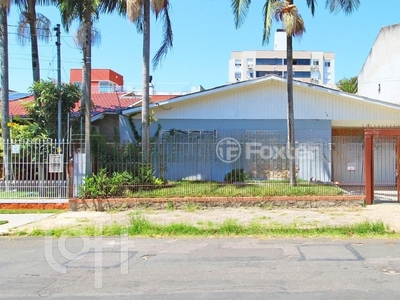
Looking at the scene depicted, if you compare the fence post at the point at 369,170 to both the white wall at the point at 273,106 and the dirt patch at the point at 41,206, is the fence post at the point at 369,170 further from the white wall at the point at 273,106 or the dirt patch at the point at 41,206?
the dirt patch at the point at 41,206

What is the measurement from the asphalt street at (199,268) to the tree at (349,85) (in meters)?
34.9

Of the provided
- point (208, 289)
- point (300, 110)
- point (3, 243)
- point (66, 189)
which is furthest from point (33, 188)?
point (300, 110)

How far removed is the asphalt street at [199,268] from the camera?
17.5 feet

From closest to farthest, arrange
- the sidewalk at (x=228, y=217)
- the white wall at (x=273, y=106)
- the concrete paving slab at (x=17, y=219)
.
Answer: the concrete paving slab at (x=17, y=219), the sidewalk at (x=228, y=217), the white wall at (x=273, y=106)

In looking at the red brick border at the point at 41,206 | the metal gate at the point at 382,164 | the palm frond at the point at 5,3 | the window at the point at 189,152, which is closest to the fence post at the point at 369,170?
the metal gate at the point at 382,164

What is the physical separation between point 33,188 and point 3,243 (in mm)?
4323

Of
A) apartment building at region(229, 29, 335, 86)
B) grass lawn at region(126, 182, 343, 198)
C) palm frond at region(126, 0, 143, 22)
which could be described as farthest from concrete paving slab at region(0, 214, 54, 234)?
apartment building at region(229, 29, 335, 86)

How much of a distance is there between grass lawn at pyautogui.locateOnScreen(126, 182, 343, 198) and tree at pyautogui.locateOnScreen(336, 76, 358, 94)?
29211 mm

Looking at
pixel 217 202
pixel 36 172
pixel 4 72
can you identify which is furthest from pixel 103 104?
pixel 217 202

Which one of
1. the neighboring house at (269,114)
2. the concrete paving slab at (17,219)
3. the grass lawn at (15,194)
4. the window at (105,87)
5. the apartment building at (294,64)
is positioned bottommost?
the concrete paving slab at (17,219)

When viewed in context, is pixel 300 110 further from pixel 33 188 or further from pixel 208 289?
pixel 208 289

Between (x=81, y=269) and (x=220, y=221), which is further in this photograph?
(x=220, y=221)

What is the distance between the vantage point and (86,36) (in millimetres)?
13727

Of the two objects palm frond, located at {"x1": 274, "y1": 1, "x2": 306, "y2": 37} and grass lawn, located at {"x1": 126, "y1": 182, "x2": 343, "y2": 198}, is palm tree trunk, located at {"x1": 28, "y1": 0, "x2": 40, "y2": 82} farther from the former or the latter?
palm frond, located at {"x1": 274, "y1": 1, "x2": 306, "y2": 37}
